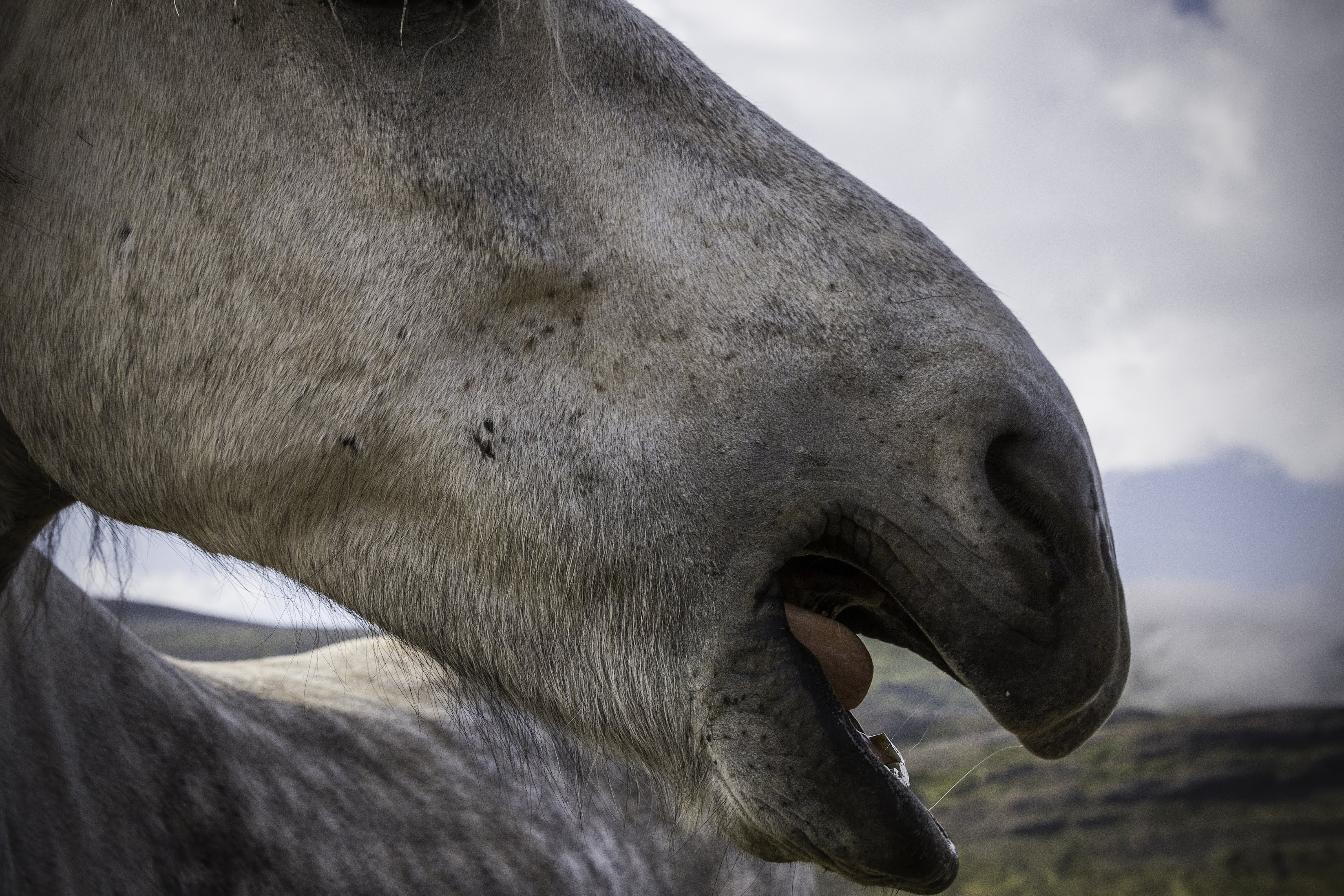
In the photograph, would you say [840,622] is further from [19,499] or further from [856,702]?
[19,499]

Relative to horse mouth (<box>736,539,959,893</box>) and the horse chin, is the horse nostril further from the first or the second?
horse mouth (<box>736,539,959,893</box>)

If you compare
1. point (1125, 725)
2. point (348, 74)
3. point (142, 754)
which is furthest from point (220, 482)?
point (1125, 725)

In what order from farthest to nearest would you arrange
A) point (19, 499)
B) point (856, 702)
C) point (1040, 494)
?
1. point (19, 499)
2. point (856, 702)
3. point (1040, 494)

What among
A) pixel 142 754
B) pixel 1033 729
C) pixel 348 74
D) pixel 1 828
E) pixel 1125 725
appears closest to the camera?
pixel 1033 729

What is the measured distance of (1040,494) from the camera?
103 cm

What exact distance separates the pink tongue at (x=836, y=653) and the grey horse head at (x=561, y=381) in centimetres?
5

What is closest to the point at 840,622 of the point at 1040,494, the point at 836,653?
the point at 836,653

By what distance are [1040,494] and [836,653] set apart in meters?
0.31

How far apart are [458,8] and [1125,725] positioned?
22.3 ft

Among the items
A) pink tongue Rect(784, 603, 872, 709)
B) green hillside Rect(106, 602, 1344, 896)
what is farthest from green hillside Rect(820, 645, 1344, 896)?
pink tongue Rect(784, 603, 872, 709)

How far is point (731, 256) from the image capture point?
1.11 meters

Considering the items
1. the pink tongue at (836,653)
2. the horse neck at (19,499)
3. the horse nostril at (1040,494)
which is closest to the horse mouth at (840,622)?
the pink tongue at (836,653)

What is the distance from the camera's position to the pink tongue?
43.4 inches

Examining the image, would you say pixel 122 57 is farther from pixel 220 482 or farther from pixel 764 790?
pixel 764 790
